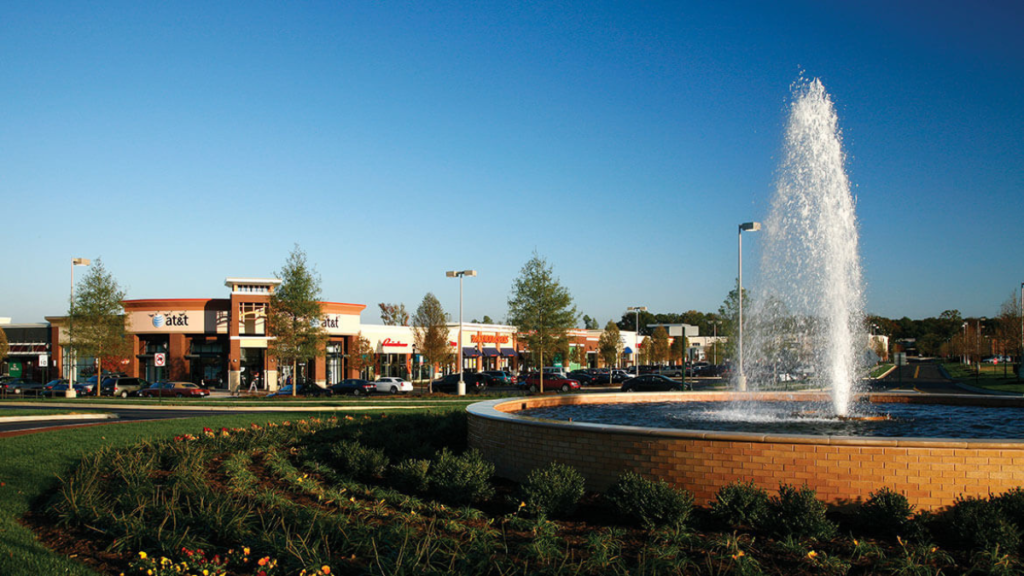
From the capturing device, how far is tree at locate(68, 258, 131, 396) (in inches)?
1709

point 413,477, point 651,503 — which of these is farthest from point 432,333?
point 651,503

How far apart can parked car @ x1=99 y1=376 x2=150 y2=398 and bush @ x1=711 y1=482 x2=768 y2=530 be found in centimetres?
4823

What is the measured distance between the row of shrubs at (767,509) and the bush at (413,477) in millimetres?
535

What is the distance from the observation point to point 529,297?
4216 cm

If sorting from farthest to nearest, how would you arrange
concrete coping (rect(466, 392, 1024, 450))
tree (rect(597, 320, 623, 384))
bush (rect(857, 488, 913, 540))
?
tree (rect(597, 320, 623, 384))
concrete coping (rect(466, 392, 1024, 450))
bush (rect(857, 488, 913, 540))

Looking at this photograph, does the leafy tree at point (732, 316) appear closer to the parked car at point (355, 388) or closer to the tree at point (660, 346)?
the parked car at point (355, 388)

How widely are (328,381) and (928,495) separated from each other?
5464 centimetres

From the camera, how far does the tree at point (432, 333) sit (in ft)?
181

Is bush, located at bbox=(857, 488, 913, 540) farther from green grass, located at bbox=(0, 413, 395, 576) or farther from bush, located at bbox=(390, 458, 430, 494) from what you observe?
green grass, located at bbox=(0, 413, 395, 576)

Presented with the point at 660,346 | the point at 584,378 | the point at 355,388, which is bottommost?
the point at 584,378

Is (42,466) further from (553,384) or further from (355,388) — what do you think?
(553,384)

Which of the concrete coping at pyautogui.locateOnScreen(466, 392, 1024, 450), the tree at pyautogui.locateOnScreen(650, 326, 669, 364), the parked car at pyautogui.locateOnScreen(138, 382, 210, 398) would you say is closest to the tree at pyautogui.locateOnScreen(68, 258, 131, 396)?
the parked car at pyautogui.locateOnScreen(138, 382, 210, 398)

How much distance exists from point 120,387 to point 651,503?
159 feet

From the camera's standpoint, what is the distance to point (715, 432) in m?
9.51
